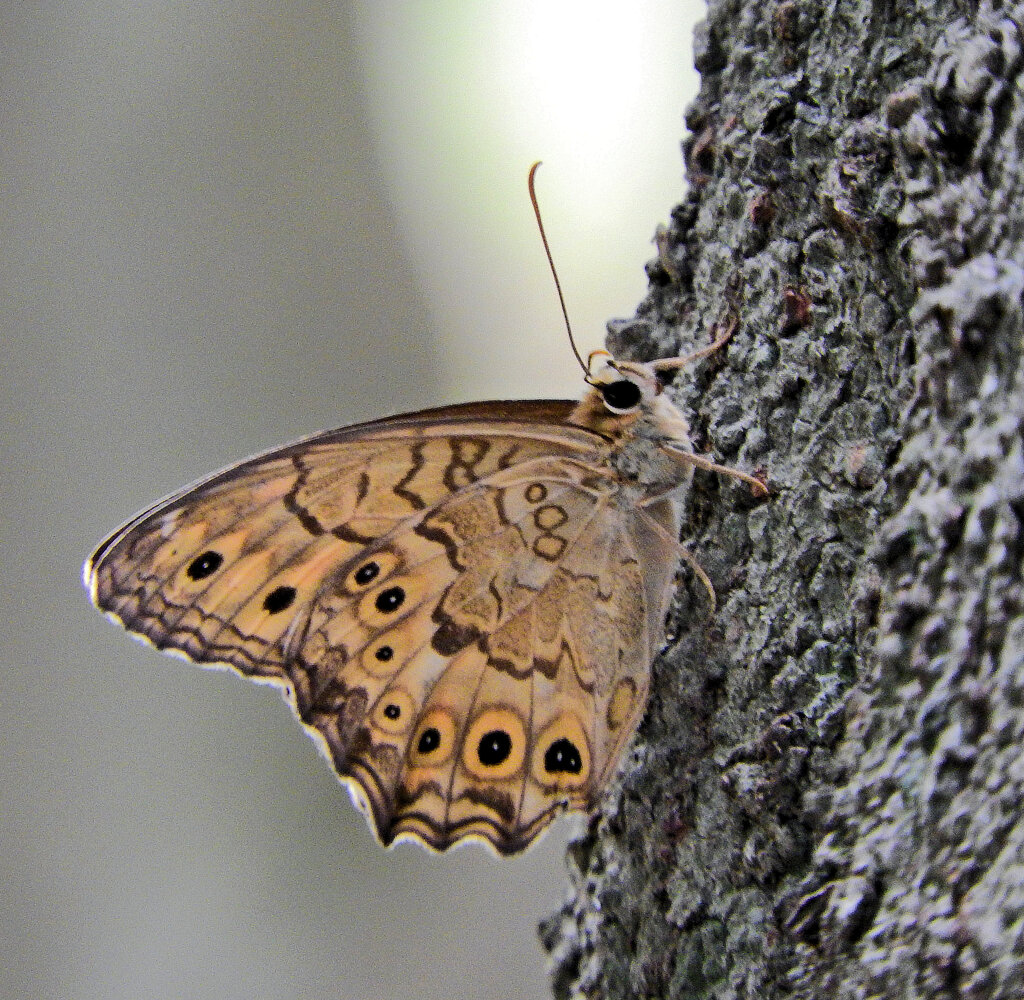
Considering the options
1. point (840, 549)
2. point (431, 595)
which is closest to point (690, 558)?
point (840, 549)

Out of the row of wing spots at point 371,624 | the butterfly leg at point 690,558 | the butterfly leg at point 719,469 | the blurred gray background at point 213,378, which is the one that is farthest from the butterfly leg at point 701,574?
the blurred gray background at point 213,378

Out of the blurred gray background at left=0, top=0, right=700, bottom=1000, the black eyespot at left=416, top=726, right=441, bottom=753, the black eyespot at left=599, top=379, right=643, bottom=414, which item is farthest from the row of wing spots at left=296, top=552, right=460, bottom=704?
the blurred gray background at left=0, top=0, right=700, bottom=1000

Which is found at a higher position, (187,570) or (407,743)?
(187,570)

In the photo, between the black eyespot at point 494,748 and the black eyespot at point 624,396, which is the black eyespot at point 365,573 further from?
the black eyespot at point 624,396

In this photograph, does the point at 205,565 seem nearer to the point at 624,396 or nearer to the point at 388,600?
the point at 388,600

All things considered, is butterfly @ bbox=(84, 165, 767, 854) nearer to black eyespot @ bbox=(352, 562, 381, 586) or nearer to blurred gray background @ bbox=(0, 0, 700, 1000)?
black eyespot @ bbox=(352, 562, 381, 586)

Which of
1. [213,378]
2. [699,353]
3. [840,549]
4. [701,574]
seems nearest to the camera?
[840,549]

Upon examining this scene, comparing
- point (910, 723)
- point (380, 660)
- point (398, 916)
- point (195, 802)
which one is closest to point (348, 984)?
point (398, 916)
